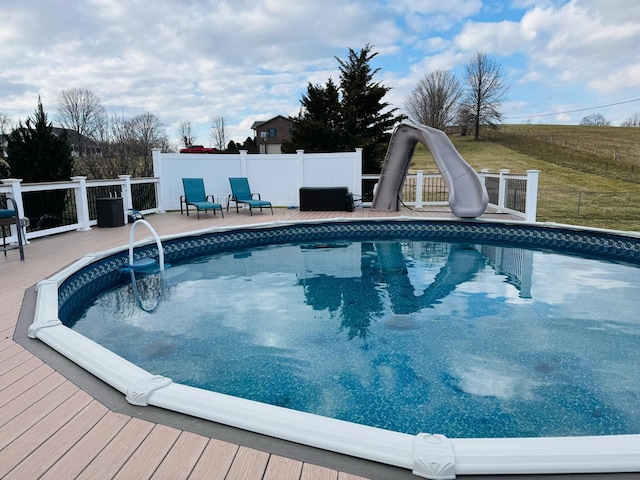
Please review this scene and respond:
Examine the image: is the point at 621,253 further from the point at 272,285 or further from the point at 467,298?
the point at 272,285

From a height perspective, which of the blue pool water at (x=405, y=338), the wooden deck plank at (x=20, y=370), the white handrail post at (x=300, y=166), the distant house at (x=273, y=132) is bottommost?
the blue pool water at (x=405, y=338)

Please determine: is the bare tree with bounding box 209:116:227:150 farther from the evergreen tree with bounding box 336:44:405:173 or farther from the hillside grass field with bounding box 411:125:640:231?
the evergreen tree with bounding box 336:44:405:173

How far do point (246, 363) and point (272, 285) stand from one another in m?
2.25

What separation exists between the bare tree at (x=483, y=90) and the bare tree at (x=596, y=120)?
17032mm

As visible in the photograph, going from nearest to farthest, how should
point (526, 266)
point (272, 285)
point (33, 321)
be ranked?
point (33, 321), point (272, 285), point (526, 266)

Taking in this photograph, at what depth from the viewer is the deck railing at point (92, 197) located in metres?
7.52

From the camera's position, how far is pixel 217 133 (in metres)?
38.2

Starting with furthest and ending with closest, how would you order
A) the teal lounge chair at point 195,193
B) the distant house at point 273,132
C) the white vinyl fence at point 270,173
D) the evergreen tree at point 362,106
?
1. the distant house at point 273,132
2. the evergreen tree at point 362,106
3. the white vinyl fence at point 270,173
4. the teal lounge chair at point 195,193

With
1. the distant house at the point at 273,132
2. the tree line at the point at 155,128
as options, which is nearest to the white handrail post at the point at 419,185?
the tree line at the point at 155,128

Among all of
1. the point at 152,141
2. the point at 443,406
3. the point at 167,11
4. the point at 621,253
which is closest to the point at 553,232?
the point at 621,253

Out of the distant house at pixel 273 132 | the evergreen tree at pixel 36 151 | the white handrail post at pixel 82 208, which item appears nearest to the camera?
the white handrail post at pixel 82 208

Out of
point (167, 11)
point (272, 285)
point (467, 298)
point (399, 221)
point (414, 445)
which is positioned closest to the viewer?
point (414, 445)

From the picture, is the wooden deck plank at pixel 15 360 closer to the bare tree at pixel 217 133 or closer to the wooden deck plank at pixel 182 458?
the wooden deck plank at pixel 182 458

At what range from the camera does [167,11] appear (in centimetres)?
994
